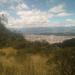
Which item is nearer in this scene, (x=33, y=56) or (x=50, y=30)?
(x=33, y=56)

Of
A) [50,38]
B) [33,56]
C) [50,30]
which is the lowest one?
[33,56]

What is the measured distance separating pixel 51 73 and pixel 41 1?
201 centimetres

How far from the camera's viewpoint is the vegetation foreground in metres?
6.36

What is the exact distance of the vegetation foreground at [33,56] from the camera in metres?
6.36

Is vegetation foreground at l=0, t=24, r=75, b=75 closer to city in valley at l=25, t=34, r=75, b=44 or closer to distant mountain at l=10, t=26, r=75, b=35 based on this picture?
→ city in valley at l=25, t=34, r=75, b=44

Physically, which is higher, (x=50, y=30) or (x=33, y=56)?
(x=50, y=30)

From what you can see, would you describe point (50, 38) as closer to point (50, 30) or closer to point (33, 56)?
point (50, 30)

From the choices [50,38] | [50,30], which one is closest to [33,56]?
[50,38]

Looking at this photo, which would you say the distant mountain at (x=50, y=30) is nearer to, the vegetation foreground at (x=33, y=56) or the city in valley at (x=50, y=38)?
the city in valley at (x=50, y=38)

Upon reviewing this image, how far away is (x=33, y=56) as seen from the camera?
6648 millimetres

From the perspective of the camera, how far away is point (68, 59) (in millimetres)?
6352

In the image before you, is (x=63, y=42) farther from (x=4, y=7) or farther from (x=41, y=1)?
(x=4, y=7)

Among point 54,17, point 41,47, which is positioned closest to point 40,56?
point 41,47

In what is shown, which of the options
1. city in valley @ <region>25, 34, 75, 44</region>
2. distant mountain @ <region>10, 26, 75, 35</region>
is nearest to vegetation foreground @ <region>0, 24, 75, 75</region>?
city in valley @ <region>25, 34, 75, 44</region>
